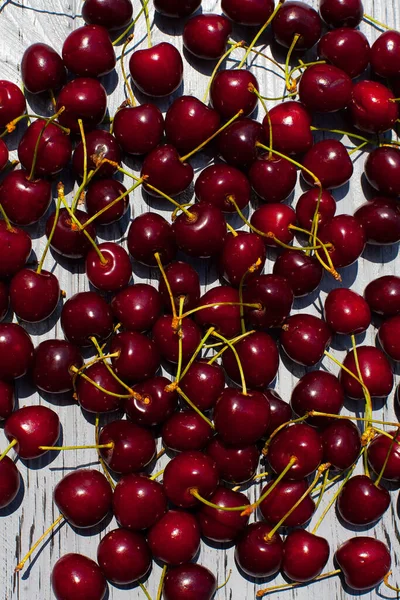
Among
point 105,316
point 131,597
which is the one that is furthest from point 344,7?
point 131,597

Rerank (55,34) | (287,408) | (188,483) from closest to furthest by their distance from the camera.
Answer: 1. (188,483)
2. (287,408)
3. (55,34)

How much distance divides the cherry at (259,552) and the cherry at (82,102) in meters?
0.99

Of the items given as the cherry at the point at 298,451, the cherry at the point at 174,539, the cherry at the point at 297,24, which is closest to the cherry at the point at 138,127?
the cherry at the point at 297,24

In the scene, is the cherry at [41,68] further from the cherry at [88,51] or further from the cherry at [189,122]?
the cherry at [189,122]

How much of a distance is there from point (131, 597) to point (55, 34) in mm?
1326

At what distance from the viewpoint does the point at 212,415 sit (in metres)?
1.61

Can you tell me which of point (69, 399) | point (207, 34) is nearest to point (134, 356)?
point (69, 399)

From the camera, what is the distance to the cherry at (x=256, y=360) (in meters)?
1.55

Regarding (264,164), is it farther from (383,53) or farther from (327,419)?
(327,419)

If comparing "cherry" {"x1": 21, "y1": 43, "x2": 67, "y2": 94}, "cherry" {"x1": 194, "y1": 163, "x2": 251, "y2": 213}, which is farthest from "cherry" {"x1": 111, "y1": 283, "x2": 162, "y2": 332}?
Result: "cherry" {"x1": 21, "y1": 43, "x2": 67, "y2": 94}

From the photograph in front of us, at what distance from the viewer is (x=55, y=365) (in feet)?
5.00

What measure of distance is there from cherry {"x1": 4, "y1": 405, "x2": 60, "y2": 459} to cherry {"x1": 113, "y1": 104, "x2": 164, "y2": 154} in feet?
2.06

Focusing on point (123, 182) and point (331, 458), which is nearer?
point (331, 458)

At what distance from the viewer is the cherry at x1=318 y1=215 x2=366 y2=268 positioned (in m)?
1.60
